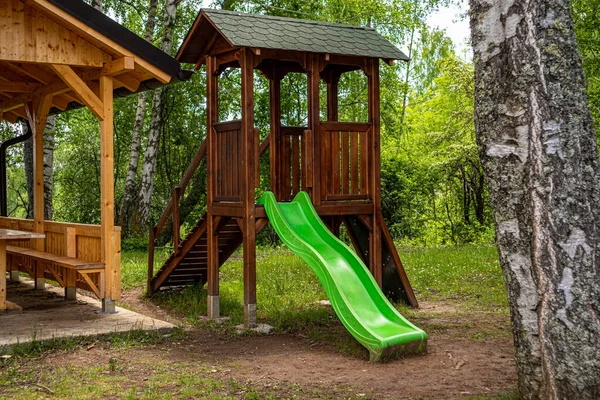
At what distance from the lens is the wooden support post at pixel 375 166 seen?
10.2m

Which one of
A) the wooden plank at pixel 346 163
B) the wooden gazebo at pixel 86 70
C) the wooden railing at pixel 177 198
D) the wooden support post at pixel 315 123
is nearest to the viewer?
the wooden gazebo at pixel 86 70

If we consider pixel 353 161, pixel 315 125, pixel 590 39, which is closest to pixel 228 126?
pixel 315 125

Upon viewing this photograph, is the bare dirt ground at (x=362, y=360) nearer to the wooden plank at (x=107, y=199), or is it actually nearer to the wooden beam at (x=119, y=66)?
the wooden plank at (x=107, y=199)

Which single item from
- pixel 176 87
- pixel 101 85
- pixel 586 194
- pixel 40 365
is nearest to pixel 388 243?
pixel 101 85

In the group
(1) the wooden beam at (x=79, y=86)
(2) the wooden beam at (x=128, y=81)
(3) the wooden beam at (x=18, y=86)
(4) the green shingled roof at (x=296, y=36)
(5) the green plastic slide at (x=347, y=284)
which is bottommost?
(5) the green plastic slide at (x=347, y=284)

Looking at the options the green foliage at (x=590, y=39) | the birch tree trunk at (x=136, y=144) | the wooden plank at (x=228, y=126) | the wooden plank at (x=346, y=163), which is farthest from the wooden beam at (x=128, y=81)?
the green foliage at (x=590, y=39)

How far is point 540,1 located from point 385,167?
675 inches

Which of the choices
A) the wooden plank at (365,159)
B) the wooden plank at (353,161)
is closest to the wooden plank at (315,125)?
the wooden plank at (353,161)

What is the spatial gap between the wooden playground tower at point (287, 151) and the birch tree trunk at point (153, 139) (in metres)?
7.31

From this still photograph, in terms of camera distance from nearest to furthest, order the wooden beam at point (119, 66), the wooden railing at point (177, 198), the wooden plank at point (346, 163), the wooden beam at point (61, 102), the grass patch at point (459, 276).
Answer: the wooden beam at point (119, 66), the wooden plank at point (346, 163), the wooden railing at point (177, 198), the grass patch at point (459, 276), the wooden beam at point (61, 102)

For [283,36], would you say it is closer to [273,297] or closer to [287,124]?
[273,297]

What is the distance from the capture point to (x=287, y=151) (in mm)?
11156

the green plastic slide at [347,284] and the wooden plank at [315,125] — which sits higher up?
the wooden plank at [315,125]

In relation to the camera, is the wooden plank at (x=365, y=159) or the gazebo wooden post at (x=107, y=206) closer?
the gazebo wooden post at (x=107, y=206)
